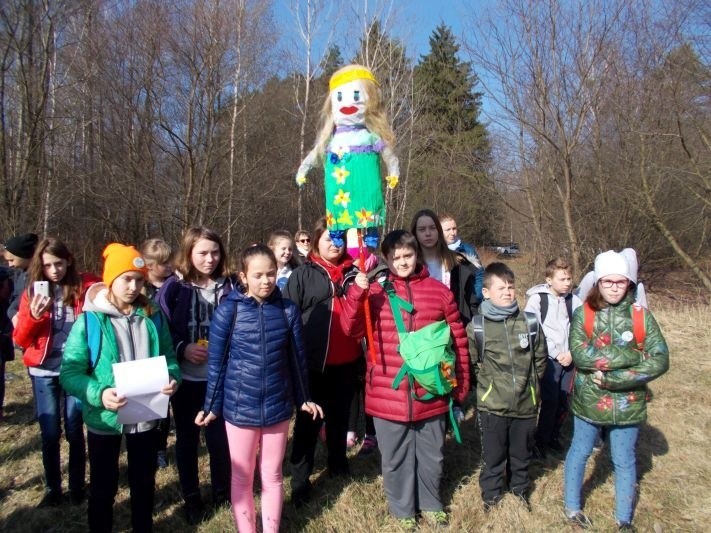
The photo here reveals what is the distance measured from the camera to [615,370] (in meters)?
2.74

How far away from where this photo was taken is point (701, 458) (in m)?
3.79

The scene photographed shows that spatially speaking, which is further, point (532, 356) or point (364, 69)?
point (364, 69)

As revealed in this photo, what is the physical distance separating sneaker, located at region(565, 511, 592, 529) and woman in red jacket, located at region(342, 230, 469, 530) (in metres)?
0.75

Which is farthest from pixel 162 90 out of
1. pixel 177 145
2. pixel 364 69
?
pixel 364 69

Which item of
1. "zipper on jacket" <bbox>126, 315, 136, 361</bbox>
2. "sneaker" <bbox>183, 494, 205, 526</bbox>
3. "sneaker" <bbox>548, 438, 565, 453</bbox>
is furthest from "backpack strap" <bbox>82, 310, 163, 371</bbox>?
"sneaker" <bbox>548, 438, 565, 453</bbox>

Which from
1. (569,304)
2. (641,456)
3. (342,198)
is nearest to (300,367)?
(342,198)

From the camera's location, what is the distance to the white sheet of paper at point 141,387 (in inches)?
93.7

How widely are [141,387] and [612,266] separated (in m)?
2.62

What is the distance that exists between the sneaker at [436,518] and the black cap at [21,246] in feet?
11.0

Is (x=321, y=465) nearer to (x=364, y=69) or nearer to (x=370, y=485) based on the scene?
(x=370, y=485)

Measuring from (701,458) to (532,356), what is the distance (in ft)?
6.75

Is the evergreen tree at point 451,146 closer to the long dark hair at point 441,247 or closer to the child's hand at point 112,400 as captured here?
the long dark hair at point 441,247

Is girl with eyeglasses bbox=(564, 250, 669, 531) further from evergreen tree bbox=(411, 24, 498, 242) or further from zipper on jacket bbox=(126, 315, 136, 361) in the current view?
evergreen tree bbox=(411, 24, 498, 242)

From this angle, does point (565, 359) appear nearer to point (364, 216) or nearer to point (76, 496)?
point (364, 216)
